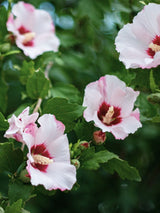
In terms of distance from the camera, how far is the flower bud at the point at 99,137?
127cm

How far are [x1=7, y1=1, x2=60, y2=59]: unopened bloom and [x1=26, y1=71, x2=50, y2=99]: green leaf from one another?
20cm

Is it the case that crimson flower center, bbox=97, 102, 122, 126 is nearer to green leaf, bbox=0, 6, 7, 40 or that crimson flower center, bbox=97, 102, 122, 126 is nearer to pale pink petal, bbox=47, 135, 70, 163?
pale pink petal, bbox=47, 135, 70, 163

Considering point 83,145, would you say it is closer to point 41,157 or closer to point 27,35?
point 41,157

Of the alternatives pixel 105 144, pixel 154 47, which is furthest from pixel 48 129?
pixel 105 144

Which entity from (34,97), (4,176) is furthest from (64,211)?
(34,97)

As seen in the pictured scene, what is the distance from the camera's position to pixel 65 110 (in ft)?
4.19

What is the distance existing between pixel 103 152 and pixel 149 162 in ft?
Result: 4.34

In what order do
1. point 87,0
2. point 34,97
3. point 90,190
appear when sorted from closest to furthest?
1. point 34,97
2. point 87,0
3. point 90,190

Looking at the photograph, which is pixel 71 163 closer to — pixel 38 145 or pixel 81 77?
pixel 38 145

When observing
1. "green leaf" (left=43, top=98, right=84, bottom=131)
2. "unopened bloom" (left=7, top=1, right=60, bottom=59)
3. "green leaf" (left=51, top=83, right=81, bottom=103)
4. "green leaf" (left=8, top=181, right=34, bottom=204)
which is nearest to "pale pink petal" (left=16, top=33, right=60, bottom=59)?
"unopened bloom" (left=7, top=1, right=60, bottom=59)

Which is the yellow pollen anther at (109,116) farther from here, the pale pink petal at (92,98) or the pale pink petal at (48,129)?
the pale pink petal at (48,129)

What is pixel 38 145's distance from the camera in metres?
1.18

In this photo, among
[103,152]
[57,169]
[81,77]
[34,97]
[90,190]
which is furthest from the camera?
[90,190]

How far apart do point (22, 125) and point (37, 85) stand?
0.32 metres
